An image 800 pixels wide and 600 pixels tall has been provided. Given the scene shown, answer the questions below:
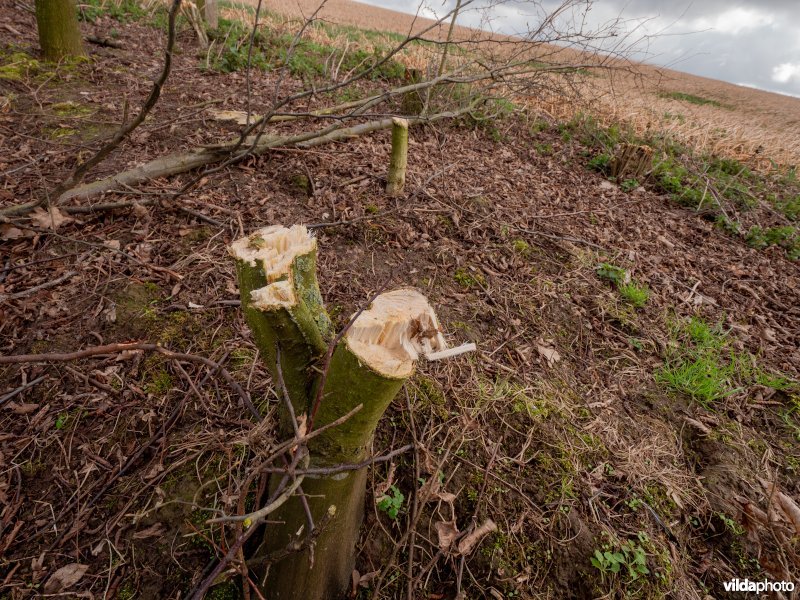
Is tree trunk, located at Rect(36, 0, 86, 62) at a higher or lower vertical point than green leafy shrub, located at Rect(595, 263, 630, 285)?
higher

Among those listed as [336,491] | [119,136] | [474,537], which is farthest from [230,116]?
[474,537]

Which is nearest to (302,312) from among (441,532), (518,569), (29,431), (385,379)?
(385,379)

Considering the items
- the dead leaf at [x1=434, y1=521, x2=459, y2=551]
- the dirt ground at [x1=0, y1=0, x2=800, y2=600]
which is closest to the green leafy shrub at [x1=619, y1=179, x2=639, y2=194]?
the dirt ground at [x1=0, y1=0, x2=800, y2=600]

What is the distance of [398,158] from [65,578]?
366 centimetres

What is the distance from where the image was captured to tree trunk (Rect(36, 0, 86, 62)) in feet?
16.6

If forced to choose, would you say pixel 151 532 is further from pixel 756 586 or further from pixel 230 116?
pixel 230 116

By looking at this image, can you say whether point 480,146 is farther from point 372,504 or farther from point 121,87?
point 372,504

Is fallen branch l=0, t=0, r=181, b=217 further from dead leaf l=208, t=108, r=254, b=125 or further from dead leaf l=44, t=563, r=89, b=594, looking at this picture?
dead leaf l=208, t=108, r=254, b=125

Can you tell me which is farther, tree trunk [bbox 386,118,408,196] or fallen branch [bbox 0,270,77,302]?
tree trunk [bbox 386,118,408,196]

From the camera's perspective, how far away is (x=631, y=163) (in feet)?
19.3

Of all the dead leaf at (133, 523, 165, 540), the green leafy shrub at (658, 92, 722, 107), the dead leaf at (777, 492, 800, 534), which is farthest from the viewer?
the green leafy shrub at (658, 92, 722, 107)

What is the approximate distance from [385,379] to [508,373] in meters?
1.77

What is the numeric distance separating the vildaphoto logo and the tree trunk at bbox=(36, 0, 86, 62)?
8602 millimetres

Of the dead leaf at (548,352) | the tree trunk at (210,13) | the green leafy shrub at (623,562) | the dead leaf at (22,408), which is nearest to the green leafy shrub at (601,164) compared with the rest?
the dead leaf at (548,352)
